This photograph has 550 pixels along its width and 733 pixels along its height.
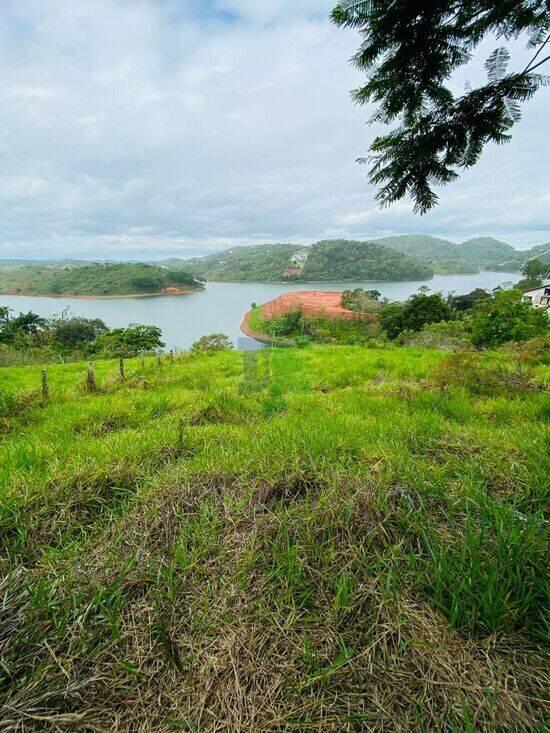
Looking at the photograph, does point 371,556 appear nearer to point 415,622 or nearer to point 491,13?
point 415,622

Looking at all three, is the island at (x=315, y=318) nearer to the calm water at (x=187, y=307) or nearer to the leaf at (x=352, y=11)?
the calm water at (x=187, y=307)

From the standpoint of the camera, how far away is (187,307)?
53500 millimetres

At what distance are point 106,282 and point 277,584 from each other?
7835cm

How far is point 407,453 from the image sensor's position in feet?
6.87

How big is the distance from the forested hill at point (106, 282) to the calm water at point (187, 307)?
352cm

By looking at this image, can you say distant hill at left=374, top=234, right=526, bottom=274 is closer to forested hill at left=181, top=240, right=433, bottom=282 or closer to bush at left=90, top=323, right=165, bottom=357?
forested hill at left=181, top=240, right=433, bottom=282

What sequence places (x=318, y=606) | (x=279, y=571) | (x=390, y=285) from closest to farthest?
(x=318, y=606), (x=279, y=571), (x=390, y=285)

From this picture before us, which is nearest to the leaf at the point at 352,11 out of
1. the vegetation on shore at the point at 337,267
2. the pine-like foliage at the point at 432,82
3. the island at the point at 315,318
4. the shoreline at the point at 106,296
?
the pine-like foliage at the point at 432,82

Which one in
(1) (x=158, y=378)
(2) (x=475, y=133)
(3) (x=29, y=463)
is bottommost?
(1) (x=158, y=378)

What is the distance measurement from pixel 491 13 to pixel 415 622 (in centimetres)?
328

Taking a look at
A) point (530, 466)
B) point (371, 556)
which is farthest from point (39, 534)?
point (530, 466)

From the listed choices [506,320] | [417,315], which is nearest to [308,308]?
[417,315]

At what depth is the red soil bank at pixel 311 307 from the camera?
41.8 metres

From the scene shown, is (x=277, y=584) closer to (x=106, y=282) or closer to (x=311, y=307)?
(x=311, y=307)
